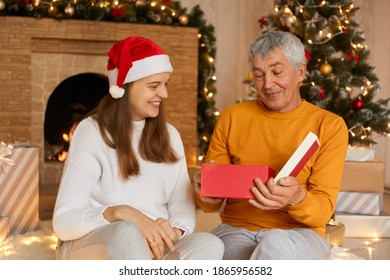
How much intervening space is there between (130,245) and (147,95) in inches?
20.1

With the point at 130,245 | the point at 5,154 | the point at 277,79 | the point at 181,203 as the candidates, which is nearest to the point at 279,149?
the point at 277,79

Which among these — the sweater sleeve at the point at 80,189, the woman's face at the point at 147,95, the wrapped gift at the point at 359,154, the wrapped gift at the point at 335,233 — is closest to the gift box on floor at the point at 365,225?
the wrapped gift at the point at 359,154

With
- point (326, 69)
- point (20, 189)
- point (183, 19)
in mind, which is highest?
point (183, 19)

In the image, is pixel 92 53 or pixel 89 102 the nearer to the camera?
pixel 92 53

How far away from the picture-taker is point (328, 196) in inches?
70.9

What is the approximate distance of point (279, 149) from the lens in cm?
190

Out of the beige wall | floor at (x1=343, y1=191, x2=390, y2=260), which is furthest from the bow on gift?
the beige wall

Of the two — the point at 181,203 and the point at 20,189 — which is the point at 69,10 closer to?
the point at 20,189

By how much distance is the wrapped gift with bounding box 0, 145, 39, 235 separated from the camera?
310cm

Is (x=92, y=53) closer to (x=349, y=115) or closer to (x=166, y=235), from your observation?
(x=349, y=115)

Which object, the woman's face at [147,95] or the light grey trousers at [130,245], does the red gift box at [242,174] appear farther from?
the woman's face at [147,95]
